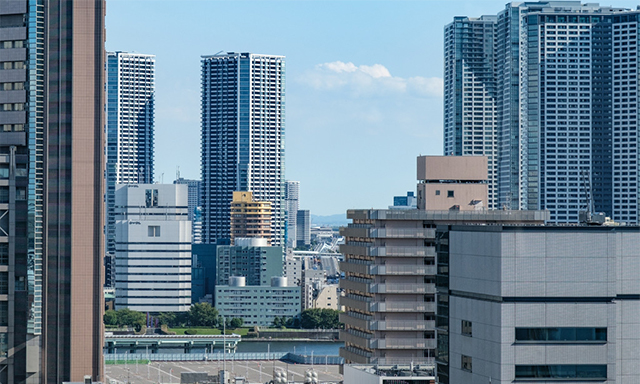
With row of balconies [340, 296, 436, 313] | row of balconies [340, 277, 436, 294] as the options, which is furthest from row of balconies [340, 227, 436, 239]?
row of balconies [340, 296, 436, 313]

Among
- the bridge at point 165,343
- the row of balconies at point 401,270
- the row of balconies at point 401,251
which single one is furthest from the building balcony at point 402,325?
the bridge at point 165,343

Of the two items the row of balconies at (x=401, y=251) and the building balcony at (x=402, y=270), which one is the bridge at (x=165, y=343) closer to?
the row of balconies at (x=401, y=251)

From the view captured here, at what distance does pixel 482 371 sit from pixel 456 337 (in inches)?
96.3

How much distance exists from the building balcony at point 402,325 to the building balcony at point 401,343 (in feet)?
2.54

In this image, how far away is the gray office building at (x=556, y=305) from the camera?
3844 cm

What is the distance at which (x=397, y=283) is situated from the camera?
74938mm

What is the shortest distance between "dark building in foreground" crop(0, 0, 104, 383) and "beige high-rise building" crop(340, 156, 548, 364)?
63.8ft

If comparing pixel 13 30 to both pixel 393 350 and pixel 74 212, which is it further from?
pixel 393 350

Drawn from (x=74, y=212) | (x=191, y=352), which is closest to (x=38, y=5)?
(x=74, y=212)

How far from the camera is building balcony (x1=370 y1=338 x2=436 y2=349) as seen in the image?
73.9 meters

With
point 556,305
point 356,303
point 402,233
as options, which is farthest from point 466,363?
point 356,303

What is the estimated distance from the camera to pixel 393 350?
244 feet

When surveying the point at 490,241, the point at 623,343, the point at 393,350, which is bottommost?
the point at 393,350

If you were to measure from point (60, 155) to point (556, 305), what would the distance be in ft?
118
